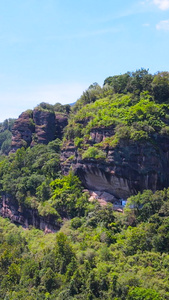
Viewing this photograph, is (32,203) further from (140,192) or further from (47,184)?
(140,192)

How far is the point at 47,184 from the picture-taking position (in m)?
33.8

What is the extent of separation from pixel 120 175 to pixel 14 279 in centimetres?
1236

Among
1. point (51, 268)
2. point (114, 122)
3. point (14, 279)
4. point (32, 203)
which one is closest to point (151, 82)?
point (114, 122)

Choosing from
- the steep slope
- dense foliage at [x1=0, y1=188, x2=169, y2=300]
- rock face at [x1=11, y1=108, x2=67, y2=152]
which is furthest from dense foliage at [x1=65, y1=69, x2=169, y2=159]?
rock face at [x1=11, y1=108, x2=67, y2=152]

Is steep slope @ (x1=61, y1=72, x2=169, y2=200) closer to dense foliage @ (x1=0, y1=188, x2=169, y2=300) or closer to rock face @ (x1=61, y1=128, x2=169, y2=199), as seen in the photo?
rock face @ (x1=61, y1=128, x2=169, y2=199)

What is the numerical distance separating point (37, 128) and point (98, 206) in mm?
20629

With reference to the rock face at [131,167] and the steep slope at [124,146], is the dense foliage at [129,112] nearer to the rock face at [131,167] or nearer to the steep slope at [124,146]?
the steep slope at [124,146]

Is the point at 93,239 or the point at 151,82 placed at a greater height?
the point at 151,82

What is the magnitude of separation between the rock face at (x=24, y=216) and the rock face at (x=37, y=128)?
948cm

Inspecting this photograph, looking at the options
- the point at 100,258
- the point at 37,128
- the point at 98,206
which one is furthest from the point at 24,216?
the point at 100,258

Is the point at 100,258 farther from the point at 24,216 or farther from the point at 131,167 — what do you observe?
the point at 24,216

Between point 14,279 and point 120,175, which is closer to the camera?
point 14,279

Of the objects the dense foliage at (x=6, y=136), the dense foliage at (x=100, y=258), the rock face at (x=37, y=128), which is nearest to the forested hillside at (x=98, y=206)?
the dense foliage at (x=100, y=258)

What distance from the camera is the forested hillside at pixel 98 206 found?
21000mm
